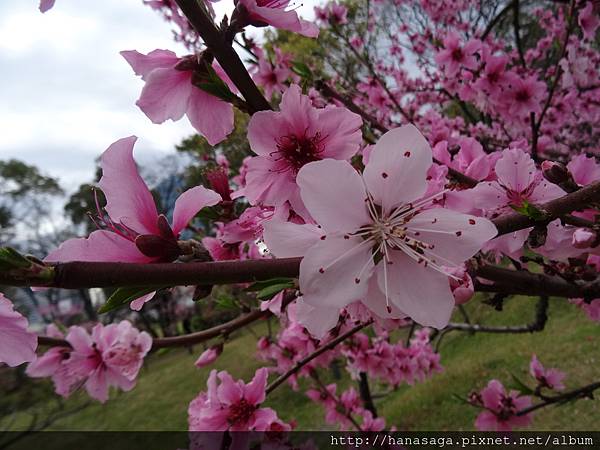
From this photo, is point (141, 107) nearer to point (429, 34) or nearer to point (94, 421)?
point (429, 34)

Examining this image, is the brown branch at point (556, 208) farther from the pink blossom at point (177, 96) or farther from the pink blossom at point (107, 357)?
the pink blossom at point (107, 357)

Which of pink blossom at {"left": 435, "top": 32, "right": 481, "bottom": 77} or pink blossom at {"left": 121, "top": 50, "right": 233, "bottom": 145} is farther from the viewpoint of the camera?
pink blossom at {"left": 435, "top": 32, "right": 481, "bottom": 77}

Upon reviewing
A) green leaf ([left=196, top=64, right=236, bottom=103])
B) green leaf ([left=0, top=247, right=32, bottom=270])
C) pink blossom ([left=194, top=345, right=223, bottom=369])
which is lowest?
pink blossom ([left=194, top=345, right=223, bottom=369])

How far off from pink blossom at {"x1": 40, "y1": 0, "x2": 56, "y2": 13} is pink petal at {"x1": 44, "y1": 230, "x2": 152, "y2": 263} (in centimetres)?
52

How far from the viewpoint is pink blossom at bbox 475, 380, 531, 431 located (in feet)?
8.93

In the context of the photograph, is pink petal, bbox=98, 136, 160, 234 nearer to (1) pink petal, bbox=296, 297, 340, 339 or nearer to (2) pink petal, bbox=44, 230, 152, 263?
(2) pink petal, bbox=44, 230, 152, 263

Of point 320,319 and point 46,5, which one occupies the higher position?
point 46,5

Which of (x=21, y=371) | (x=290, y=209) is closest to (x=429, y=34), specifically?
(x=290, y=209)

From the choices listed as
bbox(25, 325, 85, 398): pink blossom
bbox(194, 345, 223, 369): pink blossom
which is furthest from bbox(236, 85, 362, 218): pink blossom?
bbox(25, 325, 85, 398): pink blossom

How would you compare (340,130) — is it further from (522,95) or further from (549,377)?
(549,377)

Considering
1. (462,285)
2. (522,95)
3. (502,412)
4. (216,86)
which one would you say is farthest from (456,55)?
(216,86)

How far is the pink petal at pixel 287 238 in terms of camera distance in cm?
64

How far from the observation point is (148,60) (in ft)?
2.82

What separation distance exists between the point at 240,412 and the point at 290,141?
1063 mm
